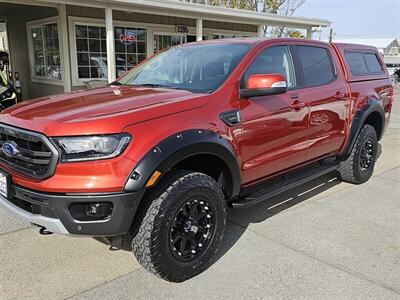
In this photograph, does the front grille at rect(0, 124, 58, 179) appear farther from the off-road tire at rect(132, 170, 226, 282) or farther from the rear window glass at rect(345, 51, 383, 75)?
the rear window glass at rect(345, 51, 383, 75)

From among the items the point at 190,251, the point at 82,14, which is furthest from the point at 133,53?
the point at 190,251

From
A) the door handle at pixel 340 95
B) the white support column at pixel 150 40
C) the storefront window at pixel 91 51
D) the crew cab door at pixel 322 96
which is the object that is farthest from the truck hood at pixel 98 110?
the white support column at pixel 150 40

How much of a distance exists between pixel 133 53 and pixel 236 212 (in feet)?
30.2

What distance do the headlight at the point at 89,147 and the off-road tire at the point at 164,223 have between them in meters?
0.46

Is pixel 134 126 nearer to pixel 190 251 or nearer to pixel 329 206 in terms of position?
pixel 190 251

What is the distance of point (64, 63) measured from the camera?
10.5m

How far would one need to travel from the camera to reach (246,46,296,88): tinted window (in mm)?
3838

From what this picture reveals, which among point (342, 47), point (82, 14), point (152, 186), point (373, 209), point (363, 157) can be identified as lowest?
point (373, 209)

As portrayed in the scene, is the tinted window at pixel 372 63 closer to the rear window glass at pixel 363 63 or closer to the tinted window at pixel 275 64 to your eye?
the rear window glass at pixel 363 63

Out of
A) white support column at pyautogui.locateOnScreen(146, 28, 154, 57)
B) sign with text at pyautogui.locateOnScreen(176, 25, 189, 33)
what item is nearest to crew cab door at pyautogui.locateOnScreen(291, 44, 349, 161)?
white support column at pyautogui.locateOnScreen(146, 28, 154, 57)

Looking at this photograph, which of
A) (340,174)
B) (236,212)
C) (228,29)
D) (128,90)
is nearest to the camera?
(128,90)

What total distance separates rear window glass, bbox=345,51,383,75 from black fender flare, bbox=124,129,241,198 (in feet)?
9.14

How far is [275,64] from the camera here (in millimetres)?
4098

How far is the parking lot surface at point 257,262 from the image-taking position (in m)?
3.01
